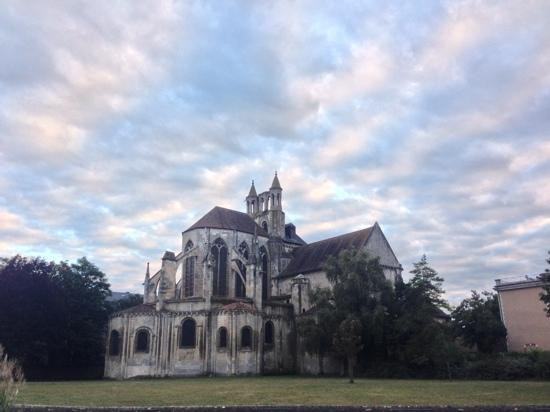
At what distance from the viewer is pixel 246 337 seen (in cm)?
4100

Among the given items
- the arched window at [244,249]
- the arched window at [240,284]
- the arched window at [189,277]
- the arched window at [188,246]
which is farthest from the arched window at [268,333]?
the arched window at [188,246]

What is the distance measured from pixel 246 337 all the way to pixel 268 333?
2.92 meters

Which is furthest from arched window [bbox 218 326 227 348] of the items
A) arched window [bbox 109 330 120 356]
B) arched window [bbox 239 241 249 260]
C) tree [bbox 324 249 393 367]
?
arched window [bbox 239 241 249 260]

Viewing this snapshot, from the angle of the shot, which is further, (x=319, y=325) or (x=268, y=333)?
(x=268, y=333)

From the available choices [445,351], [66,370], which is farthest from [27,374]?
[445,351]

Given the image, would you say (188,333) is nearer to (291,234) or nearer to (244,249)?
(244,249)

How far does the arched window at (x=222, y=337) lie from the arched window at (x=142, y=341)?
6.02m

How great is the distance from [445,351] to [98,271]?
3493 cm

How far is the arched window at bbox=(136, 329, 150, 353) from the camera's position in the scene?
40.3 metres

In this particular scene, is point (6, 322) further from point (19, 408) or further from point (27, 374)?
point (19, 408)

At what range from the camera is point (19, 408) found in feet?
44.8

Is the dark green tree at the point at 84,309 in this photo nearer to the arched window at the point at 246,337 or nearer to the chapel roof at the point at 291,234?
the arched window at the point at 246,337

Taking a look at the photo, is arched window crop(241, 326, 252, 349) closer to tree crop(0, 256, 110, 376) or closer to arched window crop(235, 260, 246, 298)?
arched window crop(235, 260, 246, 298)

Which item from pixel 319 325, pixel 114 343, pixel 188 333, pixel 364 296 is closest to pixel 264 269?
pixel 188 333
